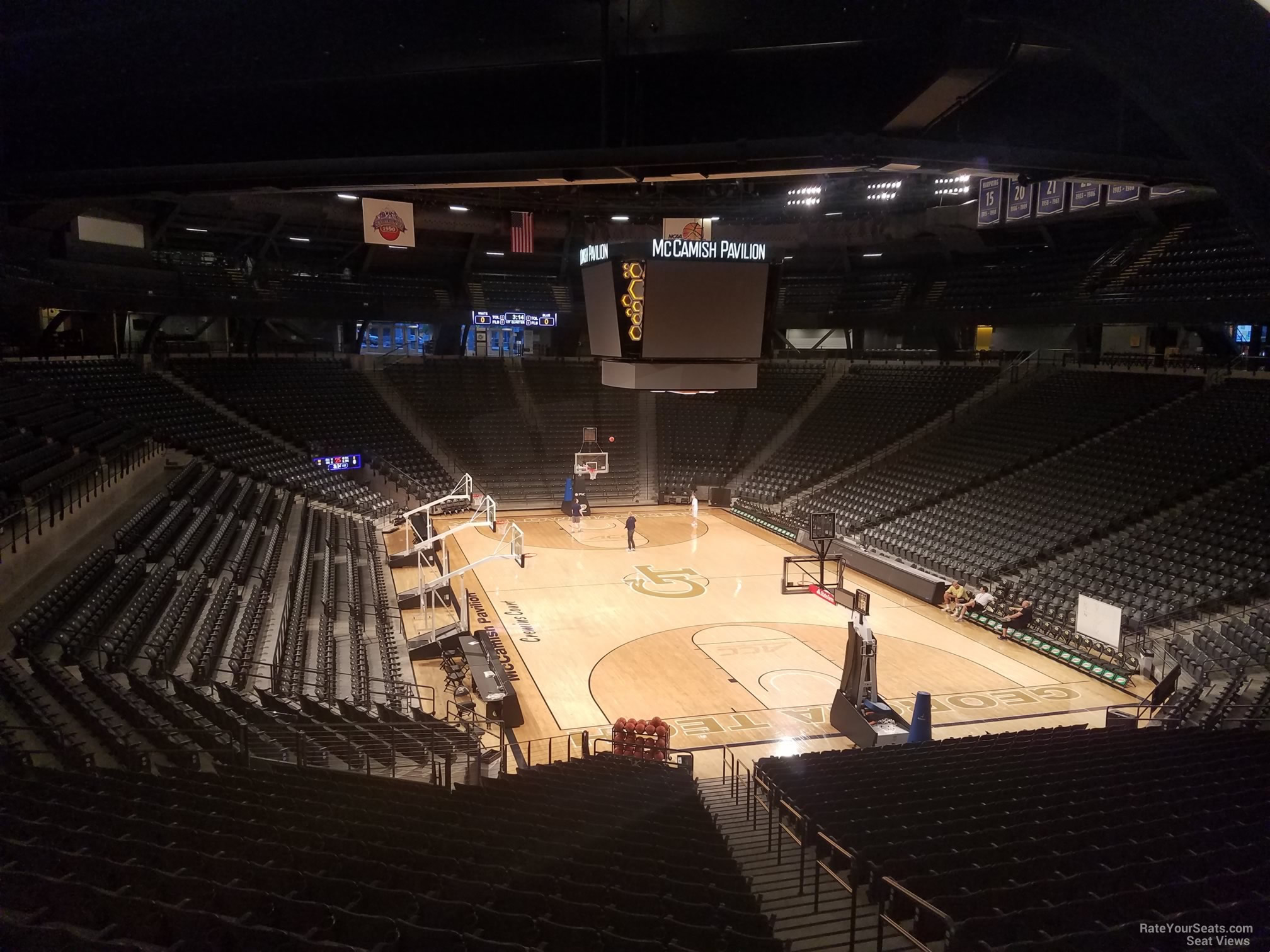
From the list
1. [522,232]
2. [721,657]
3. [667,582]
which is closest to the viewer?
[721,657]

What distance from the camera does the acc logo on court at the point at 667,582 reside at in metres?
20.9

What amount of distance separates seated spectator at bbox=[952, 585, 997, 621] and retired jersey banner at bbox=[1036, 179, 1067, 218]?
1010 centimetres

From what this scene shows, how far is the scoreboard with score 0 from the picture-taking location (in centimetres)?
3556

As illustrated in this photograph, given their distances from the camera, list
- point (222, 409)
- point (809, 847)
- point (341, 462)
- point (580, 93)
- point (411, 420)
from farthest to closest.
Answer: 1. point (411, 420)
2. point (341, 462)
3. point (222, 409)
4. point (809, 847)
5. point (580, 93)

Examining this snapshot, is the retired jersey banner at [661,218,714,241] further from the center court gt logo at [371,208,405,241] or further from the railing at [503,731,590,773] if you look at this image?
the railing at [503,731,590,773]

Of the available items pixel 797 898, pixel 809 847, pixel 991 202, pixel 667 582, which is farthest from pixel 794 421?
pixel 797 898

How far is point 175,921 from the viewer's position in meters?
3.90

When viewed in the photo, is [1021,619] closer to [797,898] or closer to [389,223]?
[797,898]

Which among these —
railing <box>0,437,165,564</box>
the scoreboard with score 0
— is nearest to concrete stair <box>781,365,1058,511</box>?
the scoreboard with score 0

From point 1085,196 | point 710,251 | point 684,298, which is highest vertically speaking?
point 1085,196

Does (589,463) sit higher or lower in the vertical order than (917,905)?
higher

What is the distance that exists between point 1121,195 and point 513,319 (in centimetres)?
2353

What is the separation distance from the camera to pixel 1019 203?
21781 millimetres

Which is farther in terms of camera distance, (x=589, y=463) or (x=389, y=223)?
(x=589, y=463)
